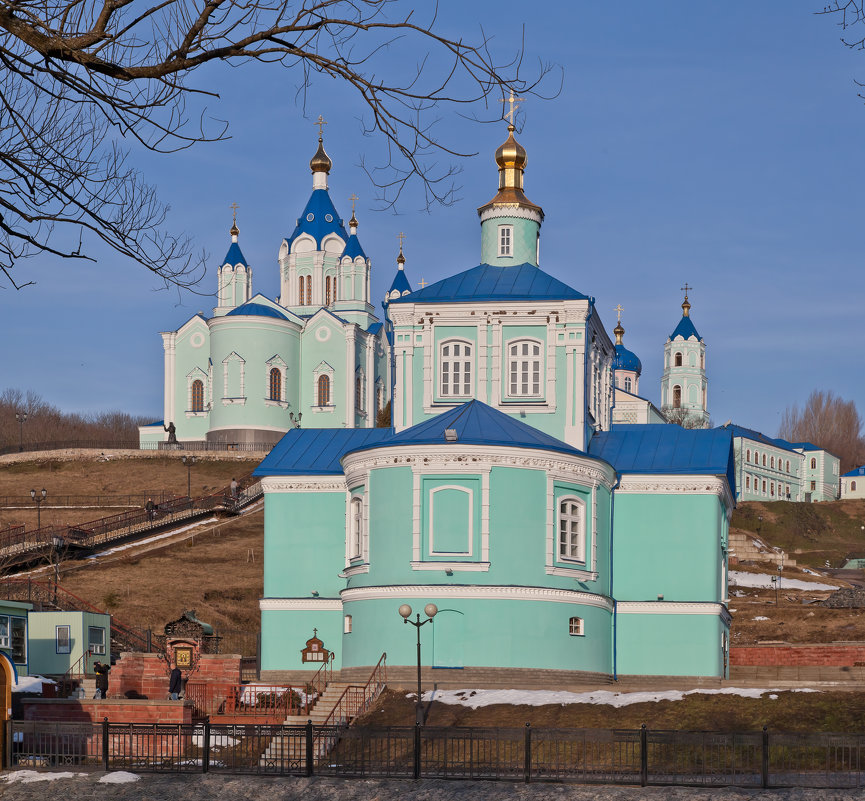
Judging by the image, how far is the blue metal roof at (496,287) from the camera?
33.5 m

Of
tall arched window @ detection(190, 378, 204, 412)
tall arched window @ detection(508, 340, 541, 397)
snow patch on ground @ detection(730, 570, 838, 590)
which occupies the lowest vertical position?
snow patch on ground @ detection(730, 570, 838, 590)

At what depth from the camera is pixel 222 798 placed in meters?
18.3

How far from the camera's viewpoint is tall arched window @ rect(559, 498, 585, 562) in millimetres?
30328

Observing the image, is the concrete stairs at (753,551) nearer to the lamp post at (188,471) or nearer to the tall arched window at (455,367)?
the lamp post at (188,471)

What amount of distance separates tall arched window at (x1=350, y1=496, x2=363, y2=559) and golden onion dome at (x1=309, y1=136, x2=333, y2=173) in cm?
5055

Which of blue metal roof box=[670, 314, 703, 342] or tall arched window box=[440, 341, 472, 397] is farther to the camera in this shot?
blue metal roof box=[670, 314, 703, 342]

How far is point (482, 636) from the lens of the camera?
2883 centimetres

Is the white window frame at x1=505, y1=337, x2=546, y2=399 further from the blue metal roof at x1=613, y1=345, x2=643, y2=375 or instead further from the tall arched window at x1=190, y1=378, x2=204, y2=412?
the blue metal roof at x1=613, y1=345, x2=643, y2=375

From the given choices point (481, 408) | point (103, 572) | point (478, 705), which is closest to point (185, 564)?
point (103, 572)

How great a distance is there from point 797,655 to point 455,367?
1216 centimetres

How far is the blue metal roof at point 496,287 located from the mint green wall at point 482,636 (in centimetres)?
792

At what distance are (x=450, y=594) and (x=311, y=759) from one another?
9559 mm

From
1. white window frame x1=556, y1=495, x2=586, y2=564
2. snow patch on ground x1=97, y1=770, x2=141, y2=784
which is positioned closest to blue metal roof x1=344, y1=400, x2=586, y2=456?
white window frame x1=556, y1=495, x2=586, y2=564

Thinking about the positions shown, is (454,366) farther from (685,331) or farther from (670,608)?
(685,331)
